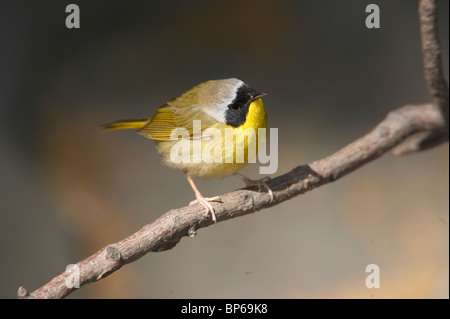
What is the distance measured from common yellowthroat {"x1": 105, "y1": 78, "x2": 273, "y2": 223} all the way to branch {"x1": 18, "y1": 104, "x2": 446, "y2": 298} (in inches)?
1.9

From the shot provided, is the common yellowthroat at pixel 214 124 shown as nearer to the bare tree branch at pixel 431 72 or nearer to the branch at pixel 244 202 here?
the branch at pixel 244 202

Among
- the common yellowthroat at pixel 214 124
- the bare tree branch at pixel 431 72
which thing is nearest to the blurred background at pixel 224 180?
the bare tree branch at pixel 431 72

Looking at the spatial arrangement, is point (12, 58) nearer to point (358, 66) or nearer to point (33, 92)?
point (33, 92)

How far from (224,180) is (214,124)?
85 centimetres

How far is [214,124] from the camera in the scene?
1.31 m

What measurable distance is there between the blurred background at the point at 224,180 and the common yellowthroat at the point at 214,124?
69 cm

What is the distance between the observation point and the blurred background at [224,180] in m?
1.98

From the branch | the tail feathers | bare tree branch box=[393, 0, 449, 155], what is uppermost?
bare tree branch box=[393, 0, 449, 155]

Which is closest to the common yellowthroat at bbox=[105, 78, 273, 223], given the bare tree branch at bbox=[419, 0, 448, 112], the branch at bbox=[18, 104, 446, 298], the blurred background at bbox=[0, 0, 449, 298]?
the branch at bbox=[18, 104, 446, 298]

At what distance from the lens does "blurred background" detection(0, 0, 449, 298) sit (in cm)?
198

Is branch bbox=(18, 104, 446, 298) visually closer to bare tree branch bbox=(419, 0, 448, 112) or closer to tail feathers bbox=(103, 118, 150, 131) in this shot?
bare tree branch bbox=(419, 0, 448, 112)

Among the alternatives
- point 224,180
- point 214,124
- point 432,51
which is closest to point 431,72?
point 432,51

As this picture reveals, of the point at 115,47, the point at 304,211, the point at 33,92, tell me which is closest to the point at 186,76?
the point at 115,47

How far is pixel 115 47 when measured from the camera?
2.06m
